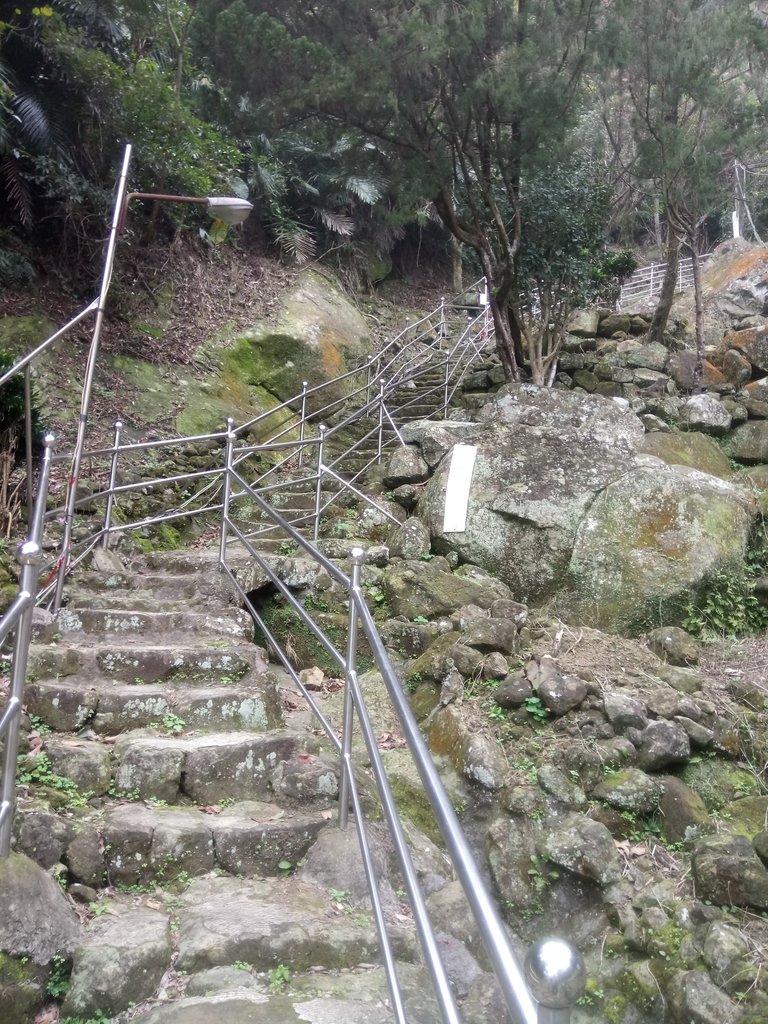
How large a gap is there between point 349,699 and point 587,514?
9.91 feet

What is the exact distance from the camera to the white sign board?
5.45 metres

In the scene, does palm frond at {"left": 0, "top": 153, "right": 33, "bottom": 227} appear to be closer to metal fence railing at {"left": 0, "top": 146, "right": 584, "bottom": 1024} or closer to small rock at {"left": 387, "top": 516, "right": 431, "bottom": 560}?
metal fence railing at {"left": 0, "top": 146, "right": 584, "bottom": 1024}

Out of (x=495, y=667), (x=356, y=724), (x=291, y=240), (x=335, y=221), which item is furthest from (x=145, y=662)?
(x=335, y=221)

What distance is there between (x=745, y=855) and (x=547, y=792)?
78 cm

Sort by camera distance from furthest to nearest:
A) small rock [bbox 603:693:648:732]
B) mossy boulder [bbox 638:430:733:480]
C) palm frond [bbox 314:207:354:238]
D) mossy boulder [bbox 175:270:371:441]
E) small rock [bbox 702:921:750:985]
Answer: palm frond [bbox 314:207:354:238] → mossy boulder [bbox 175:270:371:441] → mossy boulder [bbox 638:430:733:480] → small rock [bbox 603:693:648:732] → small rock [bbox 702:921:750:985]

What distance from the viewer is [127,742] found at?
9.99 feet

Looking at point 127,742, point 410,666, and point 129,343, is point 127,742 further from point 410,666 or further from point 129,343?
point 129,343

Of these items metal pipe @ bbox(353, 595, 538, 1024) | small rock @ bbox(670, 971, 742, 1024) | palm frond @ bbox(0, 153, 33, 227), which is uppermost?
palm frond @ bbox(0, 153, 33, 227)

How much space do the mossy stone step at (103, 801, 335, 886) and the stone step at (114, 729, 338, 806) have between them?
0.32ft

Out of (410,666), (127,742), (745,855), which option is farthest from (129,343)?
(745,855)

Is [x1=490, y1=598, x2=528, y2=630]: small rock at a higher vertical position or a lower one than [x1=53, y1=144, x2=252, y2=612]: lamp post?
lower

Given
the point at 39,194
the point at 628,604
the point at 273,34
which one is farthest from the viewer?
the point at 39,194

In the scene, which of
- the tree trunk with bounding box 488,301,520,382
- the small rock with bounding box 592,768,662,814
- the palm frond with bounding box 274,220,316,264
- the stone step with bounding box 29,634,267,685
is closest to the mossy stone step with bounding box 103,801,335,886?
the stone step with bounding box 29,634,267,685

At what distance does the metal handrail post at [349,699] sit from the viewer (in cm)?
257
